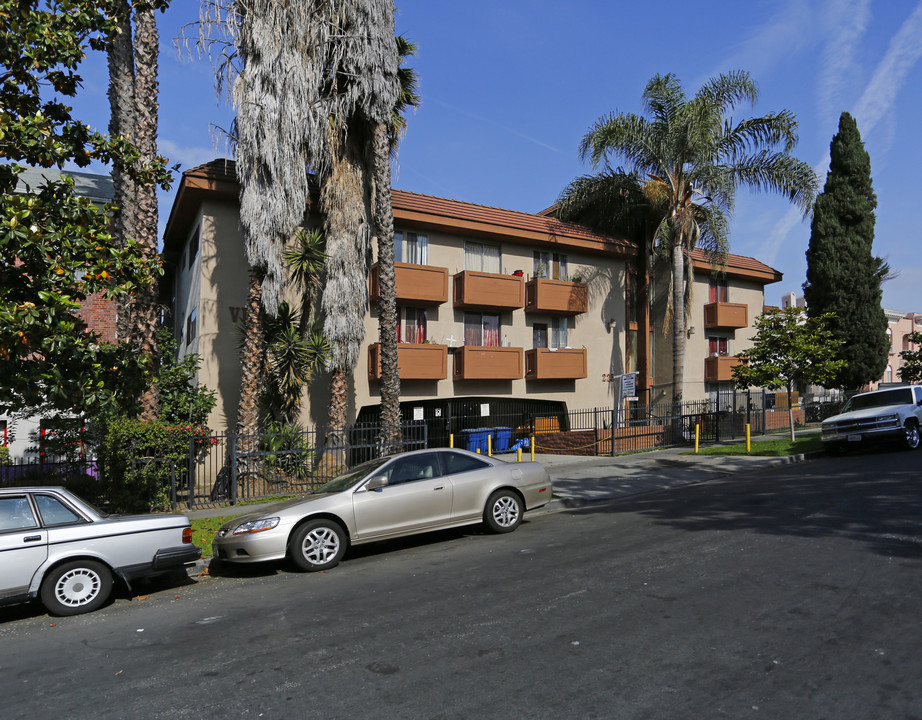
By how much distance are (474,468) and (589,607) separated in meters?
4.12

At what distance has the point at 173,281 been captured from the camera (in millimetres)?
28703

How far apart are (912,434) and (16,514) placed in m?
19.4

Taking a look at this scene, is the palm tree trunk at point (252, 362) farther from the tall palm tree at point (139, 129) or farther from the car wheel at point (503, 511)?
the car wheel at point (503, 511)

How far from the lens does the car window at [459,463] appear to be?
31.1 feet

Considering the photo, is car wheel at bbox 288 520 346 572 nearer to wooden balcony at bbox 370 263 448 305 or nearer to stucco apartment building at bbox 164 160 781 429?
stucco apartment building at bbox 164 160 781 429

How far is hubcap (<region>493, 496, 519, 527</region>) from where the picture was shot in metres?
9.66

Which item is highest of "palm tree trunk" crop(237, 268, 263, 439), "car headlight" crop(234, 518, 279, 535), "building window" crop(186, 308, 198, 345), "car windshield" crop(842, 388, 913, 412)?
"building window" crop(186, 308, 198, 345)

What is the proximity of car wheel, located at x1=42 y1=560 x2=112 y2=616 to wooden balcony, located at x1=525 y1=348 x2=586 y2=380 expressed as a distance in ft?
57.1

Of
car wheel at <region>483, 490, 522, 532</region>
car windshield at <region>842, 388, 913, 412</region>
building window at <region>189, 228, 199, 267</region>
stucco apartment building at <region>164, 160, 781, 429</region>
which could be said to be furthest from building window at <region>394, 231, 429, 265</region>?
car windshield at <region>842, 388, 913, 412</region>

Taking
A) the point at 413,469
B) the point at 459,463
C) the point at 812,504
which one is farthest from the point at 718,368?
the point at 413,469

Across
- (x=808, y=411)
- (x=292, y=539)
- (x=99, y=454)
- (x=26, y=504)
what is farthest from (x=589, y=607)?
(x=808, y=411)

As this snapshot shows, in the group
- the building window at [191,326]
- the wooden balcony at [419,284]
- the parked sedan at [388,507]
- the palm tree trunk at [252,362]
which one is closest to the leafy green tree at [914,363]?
the wooden balcony at [419,284]

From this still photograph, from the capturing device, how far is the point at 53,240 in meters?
7.89

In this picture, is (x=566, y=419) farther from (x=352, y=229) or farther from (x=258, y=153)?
(x=258, y=153)
